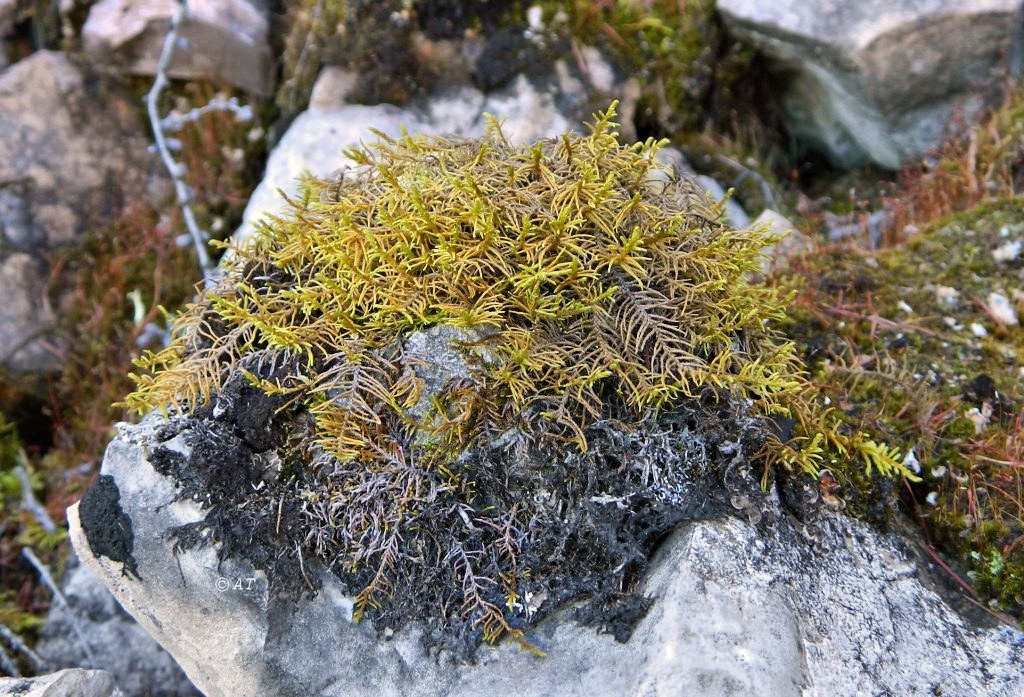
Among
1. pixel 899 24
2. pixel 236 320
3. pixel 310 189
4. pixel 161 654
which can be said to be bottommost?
pixel 161 654

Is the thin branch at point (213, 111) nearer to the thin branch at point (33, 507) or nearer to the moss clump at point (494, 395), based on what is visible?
the thin branch at point (33, 507)

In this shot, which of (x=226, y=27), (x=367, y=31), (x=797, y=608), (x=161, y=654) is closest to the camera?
(x=797, y=608)

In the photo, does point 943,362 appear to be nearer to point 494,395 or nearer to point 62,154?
point 494,395

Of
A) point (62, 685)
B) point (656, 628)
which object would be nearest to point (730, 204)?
point (656, 628)

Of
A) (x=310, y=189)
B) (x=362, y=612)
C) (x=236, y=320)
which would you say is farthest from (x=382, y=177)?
(x=362, y=612)

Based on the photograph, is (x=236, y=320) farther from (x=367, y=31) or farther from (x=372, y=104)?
(x=367, y=31)
